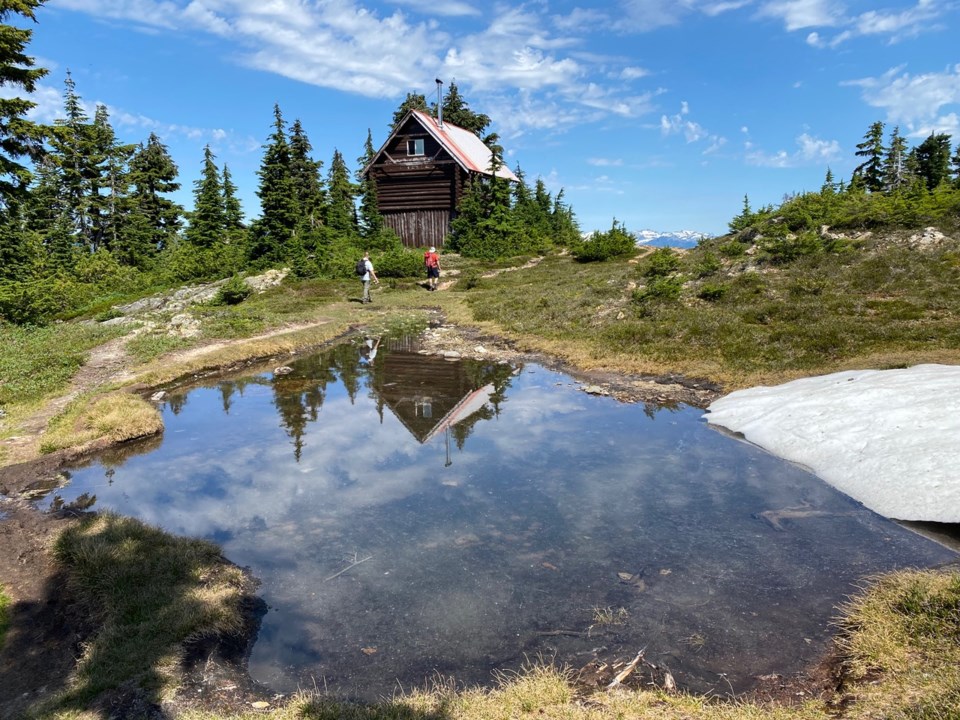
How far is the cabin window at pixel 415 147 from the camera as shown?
4278 centimetres

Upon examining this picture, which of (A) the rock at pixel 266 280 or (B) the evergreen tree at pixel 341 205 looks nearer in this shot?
(A) the rock at pixel 266 280

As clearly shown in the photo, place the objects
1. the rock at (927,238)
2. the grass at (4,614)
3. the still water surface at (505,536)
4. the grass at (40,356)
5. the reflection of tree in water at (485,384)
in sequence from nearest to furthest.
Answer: the still water surface at (505,536)
the grass at (4,614)
the reflection of tree in water at (485,384)
the grass at (40,356)
the rock at (927,238)

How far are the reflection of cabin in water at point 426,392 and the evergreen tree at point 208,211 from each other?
3626 centimetres

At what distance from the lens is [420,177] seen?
141ft

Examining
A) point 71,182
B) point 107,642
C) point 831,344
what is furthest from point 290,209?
point 107,642

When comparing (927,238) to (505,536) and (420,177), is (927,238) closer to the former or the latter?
(505,536)

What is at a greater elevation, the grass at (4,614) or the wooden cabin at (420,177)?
the wooden cabin at (420,177)

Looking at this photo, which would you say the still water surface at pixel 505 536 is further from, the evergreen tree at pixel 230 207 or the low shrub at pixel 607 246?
the evergreen tree at pixel 230 207

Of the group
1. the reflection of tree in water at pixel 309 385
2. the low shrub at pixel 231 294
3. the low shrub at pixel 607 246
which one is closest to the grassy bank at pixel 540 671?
the reflection of tree in water at pixel 309 385

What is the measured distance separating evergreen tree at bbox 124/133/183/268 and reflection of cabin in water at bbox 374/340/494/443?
40.0 m

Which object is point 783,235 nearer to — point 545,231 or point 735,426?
point 735,426

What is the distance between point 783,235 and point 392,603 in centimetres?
2144

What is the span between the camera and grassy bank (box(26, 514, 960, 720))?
3887 mm

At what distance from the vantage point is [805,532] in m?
6.54
